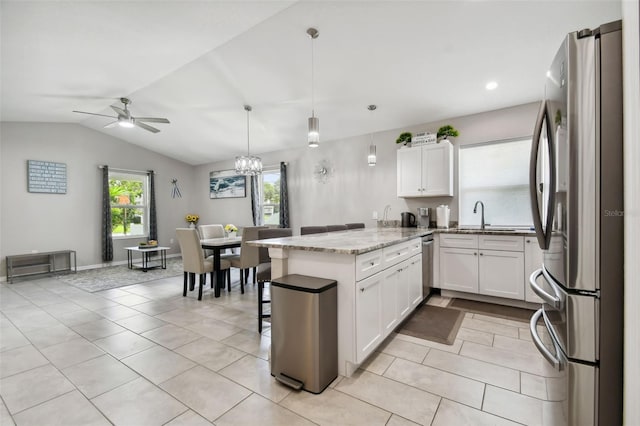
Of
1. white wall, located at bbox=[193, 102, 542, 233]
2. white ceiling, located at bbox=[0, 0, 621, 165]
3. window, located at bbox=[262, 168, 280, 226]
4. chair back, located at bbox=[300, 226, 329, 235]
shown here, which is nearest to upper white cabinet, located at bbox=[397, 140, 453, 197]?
white wall, located at bbox=[193, 102, 542, 233]

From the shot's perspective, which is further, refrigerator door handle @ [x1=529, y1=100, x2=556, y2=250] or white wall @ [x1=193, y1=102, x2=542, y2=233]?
white wall @ [x1=193, y1=102, x2=542, y2=233]

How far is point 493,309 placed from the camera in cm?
334

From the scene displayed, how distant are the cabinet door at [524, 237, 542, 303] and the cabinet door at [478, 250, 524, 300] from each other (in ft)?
0.12

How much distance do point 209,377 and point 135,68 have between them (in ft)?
12.6

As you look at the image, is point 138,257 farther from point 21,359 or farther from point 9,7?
point 9,7

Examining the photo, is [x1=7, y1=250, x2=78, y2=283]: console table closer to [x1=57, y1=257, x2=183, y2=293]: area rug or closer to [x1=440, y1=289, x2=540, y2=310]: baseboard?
[x1=57, y1=257, x2=183, y2=293]: area rug

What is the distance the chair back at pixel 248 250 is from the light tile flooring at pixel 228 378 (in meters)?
1.05

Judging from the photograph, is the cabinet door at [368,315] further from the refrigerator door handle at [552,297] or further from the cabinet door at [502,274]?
the cabinet door at [502,274]

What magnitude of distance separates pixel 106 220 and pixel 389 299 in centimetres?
683

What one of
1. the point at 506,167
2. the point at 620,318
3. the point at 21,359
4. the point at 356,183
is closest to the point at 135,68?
the point at 21,359

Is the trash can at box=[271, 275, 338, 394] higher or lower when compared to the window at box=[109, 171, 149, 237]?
lower

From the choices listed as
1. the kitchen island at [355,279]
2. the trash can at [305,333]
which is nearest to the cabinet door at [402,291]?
the kitchen island at [355,279]

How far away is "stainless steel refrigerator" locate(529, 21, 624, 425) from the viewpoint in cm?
88

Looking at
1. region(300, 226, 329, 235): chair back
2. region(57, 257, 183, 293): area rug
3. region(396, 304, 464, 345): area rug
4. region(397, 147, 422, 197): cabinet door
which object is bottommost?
region(57, 257, 183, 293): area rug
